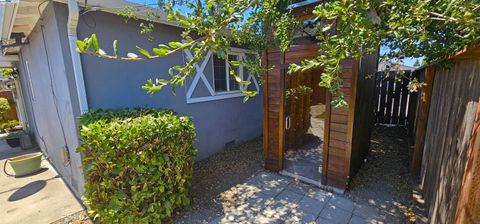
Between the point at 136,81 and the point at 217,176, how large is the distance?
2.31m

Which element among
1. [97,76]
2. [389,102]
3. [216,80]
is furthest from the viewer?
[389,102]

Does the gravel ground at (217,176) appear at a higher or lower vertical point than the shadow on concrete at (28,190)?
higher

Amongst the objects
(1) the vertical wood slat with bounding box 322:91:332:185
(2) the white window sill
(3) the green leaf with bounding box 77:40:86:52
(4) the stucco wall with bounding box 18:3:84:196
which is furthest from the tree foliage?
(2) the white window sill

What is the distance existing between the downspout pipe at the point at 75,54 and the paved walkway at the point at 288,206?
2561 mm

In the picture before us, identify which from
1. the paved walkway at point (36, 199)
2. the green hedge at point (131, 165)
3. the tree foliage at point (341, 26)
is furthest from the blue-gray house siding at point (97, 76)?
the tree foliage at point (341, 26)

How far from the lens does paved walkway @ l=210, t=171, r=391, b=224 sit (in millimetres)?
2881

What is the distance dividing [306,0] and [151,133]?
2.93 meters

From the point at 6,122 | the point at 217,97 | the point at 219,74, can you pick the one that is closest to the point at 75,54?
the point at 217,97

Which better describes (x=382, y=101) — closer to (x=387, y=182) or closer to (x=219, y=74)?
(x=387, y=182)

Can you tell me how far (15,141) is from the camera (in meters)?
6.98

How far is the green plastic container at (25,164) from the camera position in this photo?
178 inches

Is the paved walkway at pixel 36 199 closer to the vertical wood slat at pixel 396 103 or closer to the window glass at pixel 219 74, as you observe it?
the window glass at pixel 219 74

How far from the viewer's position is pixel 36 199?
368 centimetres

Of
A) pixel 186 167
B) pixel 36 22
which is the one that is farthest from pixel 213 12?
pixel 36 22
